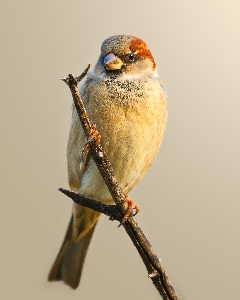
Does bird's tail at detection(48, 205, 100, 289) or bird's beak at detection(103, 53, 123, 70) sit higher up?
bird's beak at detection(103, 53, 123, 70)

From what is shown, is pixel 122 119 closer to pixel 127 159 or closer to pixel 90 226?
pixel 127 159

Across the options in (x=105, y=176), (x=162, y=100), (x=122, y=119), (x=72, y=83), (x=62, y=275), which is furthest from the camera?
(x=62, y=275)

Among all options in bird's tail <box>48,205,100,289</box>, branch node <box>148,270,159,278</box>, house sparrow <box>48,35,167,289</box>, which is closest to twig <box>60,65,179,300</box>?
branch node <box>148,270,159,278</box>

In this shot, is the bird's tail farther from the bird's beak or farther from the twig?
the twig

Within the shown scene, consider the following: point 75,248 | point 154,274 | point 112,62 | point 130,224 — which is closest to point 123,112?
point 112,62

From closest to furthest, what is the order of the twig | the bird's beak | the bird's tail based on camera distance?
the twig → the bird's beak → the bird's tail

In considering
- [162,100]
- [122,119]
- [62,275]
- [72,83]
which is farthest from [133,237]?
[62,275]
